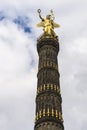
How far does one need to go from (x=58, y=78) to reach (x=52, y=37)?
6217 millimetres

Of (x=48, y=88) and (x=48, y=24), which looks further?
(x=48, y=24)

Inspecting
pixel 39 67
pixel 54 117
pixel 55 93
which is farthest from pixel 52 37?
pixel 54 117

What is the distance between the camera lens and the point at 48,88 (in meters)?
40.6

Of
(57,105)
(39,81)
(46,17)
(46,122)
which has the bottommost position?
(46,122)

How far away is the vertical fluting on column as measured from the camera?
37.8 meters

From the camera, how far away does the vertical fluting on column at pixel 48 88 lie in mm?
37822

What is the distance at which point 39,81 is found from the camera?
42250 millimetres

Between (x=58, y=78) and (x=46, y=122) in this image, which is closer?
(x=46, y=122)

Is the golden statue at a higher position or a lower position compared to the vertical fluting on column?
higher

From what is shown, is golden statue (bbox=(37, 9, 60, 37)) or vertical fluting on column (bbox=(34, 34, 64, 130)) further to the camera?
golden statue (bbox=(37, 9, 60, 37))

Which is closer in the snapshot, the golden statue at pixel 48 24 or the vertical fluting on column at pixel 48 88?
the vertical fluting on column at pixel 48 88

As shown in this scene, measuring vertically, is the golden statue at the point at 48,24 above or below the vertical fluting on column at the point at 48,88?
above

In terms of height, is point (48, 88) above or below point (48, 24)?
below

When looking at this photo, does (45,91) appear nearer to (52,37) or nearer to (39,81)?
(39,81)
